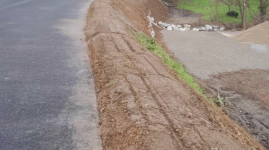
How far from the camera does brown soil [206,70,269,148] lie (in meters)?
12.1

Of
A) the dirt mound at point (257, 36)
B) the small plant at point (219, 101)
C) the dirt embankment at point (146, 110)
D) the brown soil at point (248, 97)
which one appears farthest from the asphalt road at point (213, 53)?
the dirt embankment at point (146, 110)

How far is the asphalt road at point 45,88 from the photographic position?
6297 mm

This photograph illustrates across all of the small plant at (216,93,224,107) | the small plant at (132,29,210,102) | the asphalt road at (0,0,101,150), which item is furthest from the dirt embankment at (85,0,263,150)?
the small plant at (216,93,224,107)

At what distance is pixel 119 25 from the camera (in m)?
15.9

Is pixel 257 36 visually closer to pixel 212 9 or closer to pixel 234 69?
pixel 234 69

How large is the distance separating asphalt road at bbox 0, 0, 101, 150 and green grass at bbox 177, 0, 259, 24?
2540 cm

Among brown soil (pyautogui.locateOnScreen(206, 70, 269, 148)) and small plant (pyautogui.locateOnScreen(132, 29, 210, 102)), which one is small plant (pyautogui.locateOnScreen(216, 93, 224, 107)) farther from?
small plant (pyautogui.locateOnScreen(132, 29, 210, 102))

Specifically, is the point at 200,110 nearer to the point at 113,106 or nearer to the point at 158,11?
the point at 113,106

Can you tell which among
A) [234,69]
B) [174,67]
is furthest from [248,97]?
[234,69]

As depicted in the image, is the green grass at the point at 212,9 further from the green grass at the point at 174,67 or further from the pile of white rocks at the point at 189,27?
the green grass at the point at 174,67

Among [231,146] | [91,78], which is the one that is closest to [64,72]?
[91,78]

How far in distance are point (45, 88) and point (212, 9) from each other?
3725 centimetres

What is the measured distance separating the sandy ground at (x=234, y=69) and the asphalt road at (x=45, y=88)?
236 inches

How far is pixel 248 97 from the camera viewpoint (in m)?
14.5
